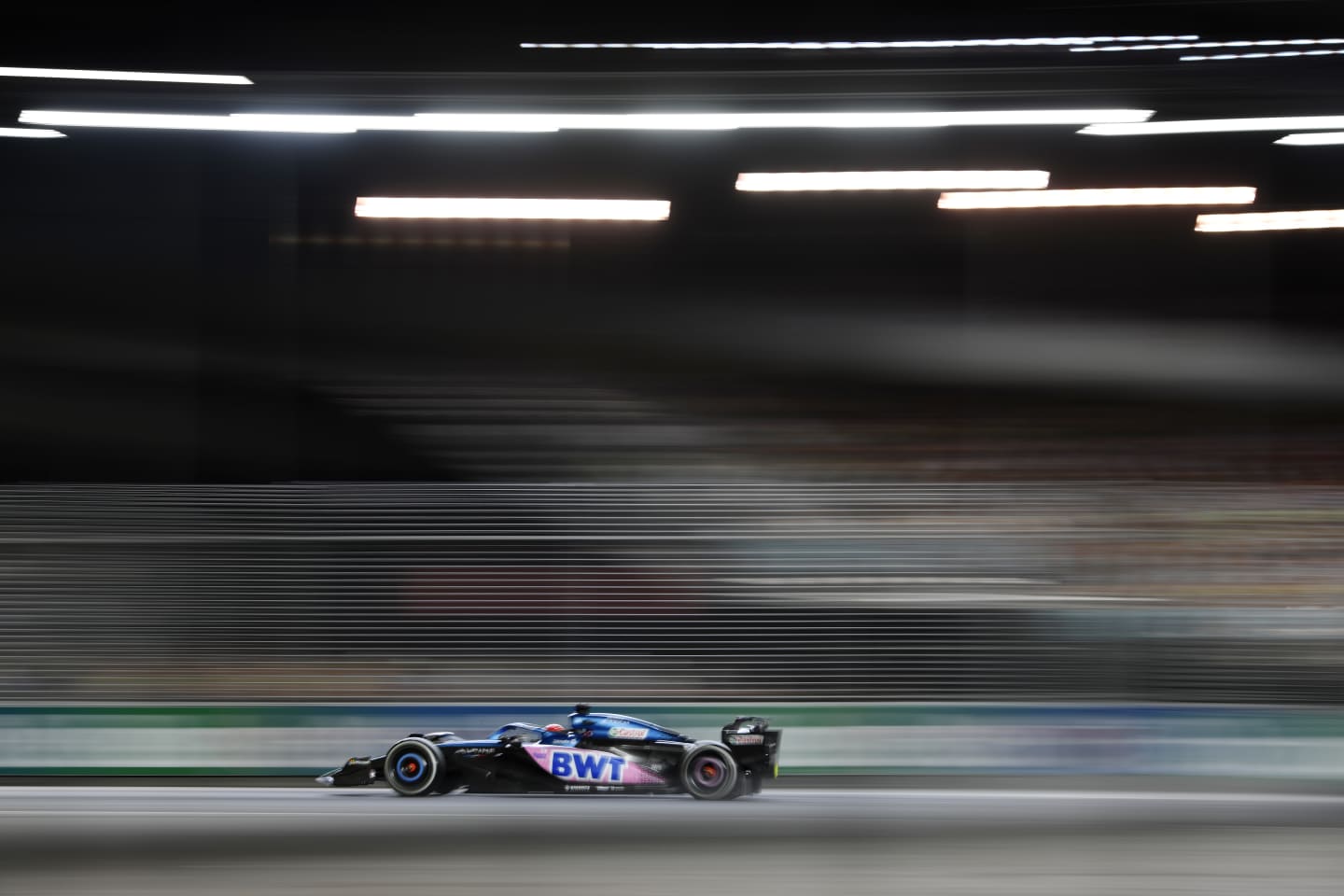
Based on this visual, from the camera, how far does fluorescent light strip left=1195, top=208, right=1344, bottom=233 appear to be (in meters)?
11.5

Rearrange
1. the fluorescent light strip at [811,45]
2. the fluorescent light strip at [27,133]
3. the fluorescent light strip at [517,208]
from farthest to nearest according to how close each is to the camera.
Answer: the fluorescent light strip at [517,208] < the fluorescent light strip at [27,133] < the fluorescent light strip at [811,45]

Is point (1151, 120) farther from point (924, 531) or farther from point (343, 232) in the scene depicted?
point (343, 232)

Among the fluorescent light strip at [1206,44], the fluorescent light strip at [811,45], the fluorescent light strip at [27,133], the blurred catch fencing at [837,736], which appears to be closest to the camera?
the blurred catch fencing at [837,736]

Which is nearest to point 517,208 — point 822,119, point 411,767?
point 822,119

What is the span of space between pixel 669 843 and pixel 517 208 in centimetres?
788

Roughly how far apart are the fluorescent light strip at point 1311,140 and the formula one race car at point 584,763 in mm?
9265

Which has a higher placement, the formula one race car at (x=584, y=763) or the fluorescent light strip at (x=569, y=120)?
the fluorescent light strip at (x=569, y=120)

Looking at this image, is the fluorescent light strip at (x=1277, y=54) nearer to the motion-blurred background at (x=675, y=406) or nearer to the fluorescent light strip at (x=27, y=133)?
the motion-blurred background at (x=675, y=406)

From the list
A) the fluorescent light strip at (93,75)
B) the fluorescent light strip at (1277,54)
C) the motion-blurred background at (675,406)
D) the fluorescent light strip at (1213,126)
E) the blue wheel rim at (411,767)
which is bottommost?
the blue wheel rim at (411,767)

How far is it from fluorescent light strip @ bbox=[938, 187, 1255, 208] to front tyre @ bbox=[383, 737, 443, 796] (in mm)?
7884

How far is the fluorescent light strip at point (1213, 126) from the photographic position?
11375mm

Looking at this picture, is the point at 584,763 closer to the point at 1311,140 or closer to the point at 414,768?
the point at 414,768

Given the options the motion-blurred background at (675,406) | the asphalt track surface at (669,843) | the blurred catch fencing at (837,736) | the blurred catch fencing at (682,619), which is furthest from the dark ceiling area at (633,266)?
the asphalt track surface at (669,843)

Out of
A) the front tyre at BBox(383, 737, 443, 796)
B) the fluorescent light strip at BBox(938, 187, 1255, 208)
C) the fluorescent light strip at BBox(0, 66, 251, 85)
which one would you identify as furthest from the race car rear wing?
the fluorescent light strip at BBox(938, 187, 1255, 208)
